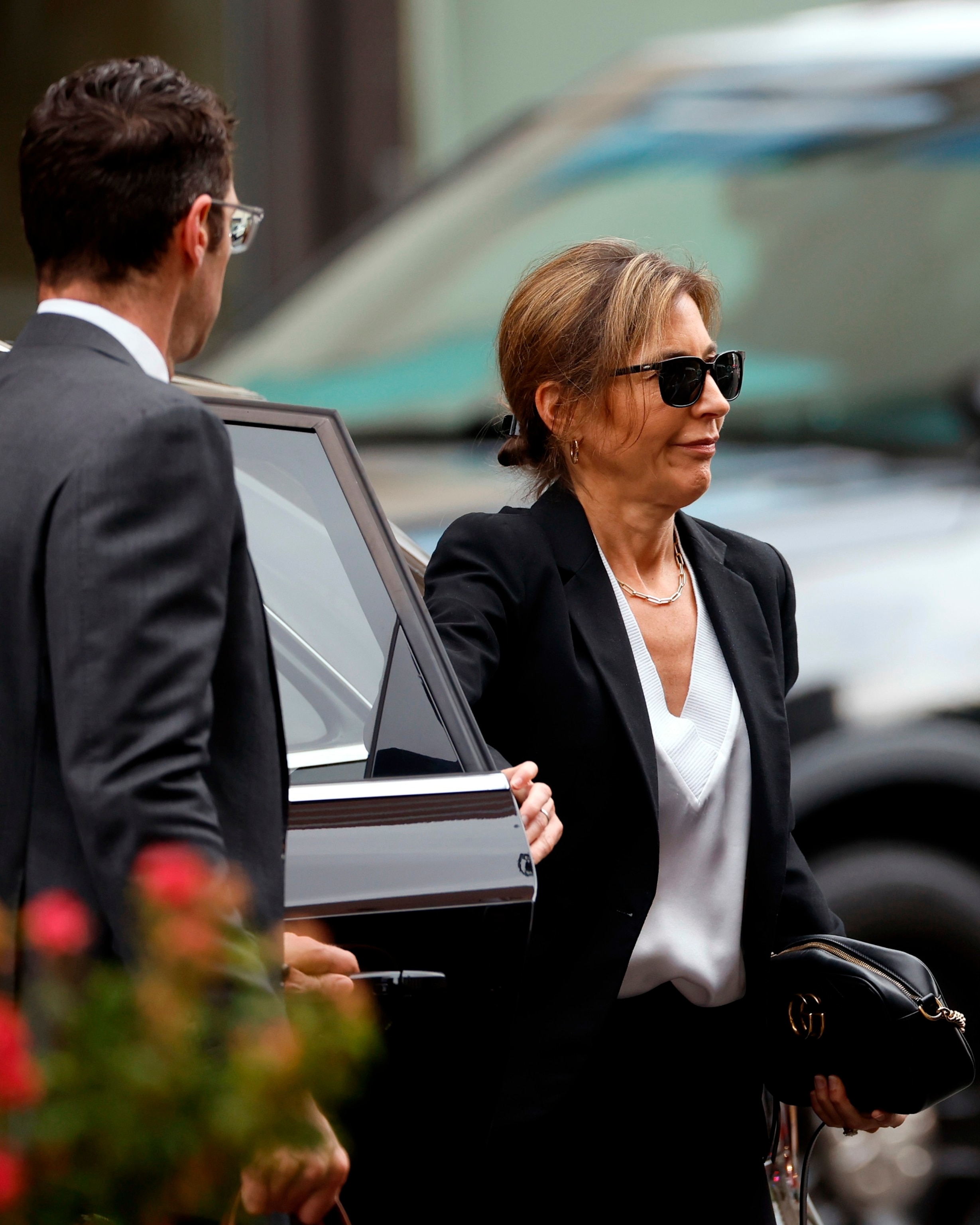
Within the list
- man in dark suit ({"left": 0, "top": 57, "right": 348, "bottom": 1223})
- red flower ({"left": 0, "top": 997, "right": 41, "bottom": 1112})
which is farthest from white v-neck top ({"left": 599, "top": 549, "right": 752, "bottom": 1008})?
red flower ({"left": 0, "top": 997, "right": 41, "bottom": 1112})

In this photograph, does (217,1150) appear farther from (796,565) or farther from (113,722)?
(796,565)

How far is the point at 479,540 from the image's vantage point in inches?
91.3

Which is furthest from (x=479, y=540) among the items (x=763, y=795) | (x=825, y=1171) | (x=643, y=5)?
(x=643, y=5)

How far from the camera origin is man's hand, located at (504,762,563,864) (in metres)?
2.11

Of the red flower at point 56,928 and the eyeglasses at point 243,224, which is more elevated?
the eyeglasses at point 243,224

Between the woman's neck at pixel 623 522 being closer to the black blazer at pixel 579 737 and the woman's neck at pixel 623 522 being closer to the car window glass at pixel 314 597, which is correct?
the black blazer at pixel 579 737

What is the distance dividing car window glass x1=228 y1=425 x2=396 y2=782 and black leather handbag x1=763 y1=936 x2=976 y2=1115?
2.01 feet

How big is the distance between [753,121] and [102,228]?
13.2ft

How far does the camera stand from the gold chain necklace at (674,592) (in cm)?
239

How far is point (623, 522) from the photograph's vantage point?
240 cm

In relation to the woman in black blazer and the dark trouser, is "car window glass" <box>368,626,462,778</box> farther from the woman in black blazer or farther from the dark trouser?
the dark trouser

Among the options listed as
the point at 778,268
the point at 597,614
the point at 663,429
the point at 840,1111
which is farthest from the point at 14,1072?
the point at 778,268

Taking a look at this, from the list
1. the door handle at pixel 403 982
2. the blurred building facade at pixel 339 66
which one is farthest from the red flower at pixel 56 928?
the blurred building facade at pixel 339 66

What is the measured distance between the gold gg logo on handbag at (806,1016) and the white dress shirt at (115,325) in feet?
3.61
